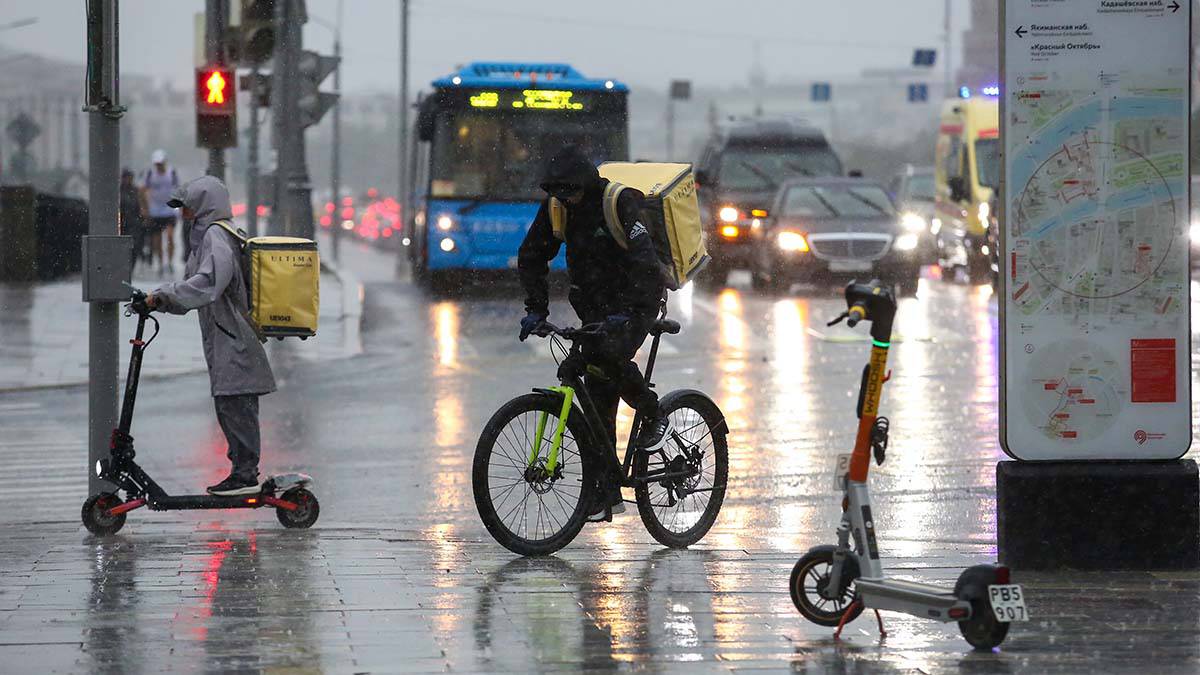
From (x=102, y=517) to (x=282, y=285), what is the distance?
132 centimetres

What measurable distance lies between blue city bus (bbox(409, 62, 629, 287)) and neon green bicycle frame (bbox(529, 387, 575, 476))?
19461 millimetres

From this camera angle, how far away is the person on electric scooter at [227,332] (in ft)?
30.9

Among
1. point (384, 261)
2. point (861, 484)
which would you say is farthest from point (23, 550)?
point (384, 261)

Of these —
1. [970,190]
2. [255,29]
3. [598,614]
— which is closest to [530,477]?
[598,614]

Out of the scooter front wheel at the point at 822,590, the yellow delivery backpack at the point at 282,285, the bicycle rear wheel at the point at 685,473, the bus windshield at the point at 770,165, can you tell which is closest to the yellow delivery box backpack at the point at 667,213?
the bicycle rear wheel at the point at 685,473

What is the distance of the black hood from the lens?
27.5ft

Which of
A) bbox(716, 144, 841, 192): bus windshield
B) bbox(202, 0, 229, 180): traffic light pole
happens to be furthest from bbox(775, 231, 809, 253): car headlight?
bbox(202, 0, 229, 180): traffic light pole

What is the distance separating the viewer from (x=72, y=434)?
14.2 metres

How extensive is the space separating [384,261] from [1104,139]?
5032cm

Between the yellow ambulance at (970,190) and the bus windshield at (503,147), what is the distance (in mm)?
5971

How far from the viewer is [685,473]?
8.92m

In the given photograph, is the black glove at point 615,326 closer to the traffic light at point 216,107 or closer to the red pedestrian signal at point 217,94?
the traffic light at point 216,107

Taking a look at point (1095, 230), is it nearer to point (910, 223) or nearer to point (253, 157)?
point (910, 223)

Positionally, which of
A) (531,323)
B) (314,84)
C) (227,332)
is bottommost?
(227,332)
